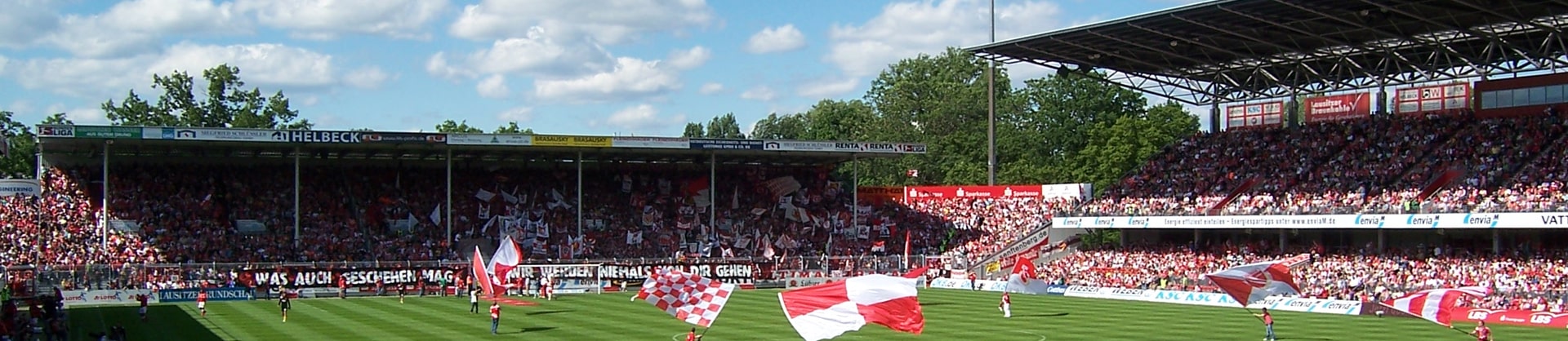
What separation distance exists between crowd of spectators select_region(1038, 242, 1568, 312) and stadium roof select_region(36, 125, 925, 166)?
15319mm

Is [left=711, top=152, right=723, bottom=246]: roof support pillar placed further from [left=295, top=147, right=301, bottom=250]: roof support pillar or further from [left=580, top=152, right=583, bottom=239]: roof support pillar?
[left=295, top=147, right=301, bottom=250]: roof support pillar

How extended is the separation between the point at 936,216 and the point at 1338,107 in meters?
23.3

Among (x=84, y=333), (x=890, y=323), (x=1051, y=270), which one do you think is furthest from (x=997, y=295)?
(x=890, y=323)

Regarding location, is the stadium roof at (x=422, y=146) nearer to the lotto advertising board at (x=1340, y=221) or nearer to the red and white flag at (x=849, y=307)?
the lotto advertising board at (x=1340, y=221)

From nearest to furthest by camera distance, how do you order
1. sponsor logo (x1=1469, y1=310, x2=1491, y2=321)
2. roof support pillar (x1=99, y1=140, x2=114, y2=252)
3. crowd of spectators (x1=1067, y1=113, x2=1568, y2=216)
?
sponsor logo (x1=1469, y1=310, x2=1491, y2=321) < crowd of spectators (x1=1067, y1=113, x2=1568, y2=216) < roof support pillar (x1=99, y1=140, x2=114, y2=252)

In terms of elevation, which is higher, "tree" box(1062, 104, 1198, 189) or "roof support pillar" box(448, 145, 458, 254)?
"tree" box(1062, 104, 1198, 189)

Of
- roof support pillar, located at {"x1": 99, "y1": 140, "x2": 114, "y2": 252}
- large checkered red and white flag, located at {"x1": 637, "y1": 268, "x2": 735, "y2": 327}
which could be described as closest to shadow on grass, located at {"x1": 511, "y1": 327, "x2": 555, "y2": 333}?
large checkered red and white flag, located at {"x1": 637, "y1": 268, "x2": 735, "y2": 327}

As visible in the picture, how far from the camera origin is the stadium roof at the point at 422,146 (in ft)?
215

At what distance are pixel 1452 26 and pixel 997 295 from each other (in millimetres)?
20308

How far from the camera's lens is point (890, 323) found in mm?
25406

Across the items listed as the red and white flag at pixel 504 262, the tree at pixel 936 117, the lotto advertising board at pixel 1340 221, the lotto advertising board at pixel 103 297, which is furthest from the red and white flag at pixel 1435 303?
the tree at pixel 936 117

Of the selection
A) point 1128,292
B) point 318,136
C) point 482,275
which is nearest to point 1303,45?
point 1128,292

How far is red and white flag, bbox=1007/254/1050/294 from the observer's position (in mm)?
60719

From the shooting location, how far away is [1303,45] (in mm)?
64188
